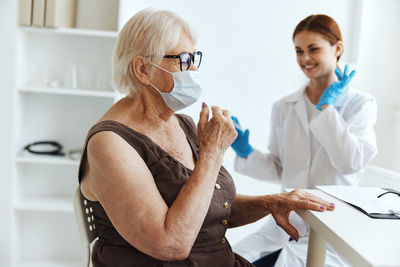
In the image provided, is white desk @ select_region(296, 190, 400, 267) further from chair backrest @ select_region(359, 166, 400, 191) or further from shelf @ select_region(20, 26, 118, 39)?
shelf @ select_region(20, 26, 118, 39)

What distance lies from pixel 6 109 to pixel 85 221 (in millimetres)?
1683

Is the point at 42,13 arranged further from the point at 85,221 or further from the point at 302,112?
the point at 85,221

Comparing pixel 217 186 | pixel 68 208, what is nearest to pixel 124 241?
pixel 217 186

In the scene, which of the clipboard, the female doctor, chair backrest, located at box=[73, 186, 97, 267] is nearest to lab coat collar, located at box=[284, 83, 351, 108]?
the female doctor

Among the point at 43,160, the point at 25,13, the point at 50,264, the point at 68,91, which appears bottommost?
the point at 50,264

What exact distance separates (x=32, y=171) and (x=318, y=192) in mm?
1950

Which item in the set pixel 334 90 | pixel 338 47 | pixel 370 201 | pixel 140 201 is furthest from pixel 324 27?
pixel 140 201

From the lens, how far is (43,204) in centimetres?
246

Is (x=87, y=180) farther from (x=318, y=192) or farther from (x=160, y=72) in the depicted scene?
(x=318, y=192)

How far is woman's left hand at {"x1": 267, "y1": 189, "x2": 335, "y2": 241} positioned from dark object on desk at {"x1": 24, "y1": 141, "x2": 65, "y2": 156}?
1.64 meters

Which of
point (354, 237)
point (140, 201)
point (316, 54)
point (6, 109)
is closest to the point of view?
point (354, 237)

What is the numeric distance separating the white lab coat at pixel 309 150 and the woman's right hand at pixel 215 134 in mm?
552

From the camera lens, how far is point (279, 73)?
2666mm

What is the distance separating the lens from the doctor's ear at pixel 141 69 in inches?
47.3
